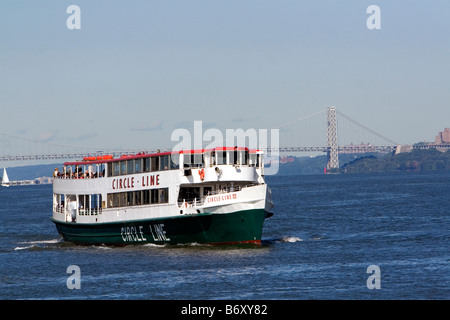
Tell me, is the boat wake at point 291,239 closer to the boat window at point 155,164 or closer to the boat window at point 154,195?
the boat window at point 154,195

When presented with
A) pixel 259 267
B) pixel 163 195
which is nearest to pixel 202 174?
pixel 163 195

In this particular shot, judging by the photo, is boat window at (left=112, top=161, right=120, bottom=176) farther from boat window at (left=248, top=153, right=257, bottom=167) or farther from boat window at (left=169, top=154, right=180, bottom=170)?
boat window at (left=248, top=153, right=257, bottom=167)

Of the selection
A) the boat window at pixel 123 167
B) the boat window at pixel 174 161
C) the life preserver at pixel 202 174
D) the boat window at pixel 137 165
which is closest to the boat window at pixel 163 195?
the boat window at pixel 174 161

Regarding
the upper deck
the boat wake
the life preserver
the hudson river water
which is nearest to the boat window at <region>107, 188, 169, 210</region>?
the upper deck

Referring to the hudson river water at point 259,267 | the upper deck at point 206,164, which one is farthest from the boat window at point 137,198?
the hudson river water at point 259,267

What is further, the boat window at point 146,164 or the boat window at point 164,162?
the boat window at point 146,164

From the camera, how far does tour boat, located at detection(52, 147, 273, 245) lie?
44.8 m

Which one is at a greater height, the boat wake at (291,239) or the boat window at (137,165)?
the boat window at (137,165)

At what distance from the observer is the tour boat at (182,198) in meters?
44.8

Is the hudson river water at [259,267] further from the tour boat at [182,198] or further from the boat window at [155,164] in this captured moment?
the boat window at [155,164]

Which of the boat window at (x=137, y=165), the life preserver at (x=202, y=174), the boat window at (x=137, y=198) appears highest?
the boat window at (x=137, y=165)

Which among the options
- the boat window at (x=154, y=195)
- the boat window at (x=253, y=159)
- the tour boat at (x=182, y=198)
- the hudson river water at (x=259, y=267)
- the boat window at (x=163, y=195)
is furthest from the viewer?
the boat window at (x=253, y=159)

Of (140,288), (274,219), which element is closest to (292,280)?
(140,288)

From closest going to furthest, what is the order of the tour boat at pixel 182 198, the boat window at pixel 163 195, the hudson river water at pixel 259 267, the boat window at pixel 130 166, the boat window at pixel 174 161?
the hudson river water at pixel 259 267 < the tour boat at pixel 182 198 < the boat window at pixel 174 161 < the boat window at pixel 163 195 < the boat window at pixel 130 166
